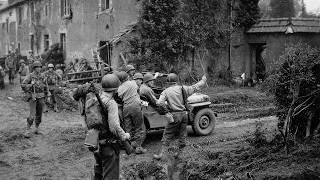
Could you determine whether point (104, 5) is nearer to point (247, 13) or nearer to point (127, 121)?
point (247, 13)

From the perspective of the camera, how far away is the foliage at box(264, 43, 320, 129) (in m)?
8.09

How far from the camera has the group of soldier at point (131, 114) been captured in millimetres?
5871

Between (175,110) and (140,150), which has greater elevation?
(175,110)

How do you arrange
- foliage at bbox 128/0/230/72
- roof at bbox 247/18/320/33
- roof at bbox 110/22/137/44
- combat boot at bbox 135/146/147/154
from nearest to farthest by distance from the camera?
combat boot at bbox 135/146/147/154, foliage at bbox 128/0/230/72, roof at bbox 110/22/137/44, roof at bbox 247/18/320/33

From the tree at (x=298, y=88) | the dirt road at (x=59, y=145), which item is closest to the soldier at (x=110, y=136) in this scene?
the dirt road at (x=59, y=145)

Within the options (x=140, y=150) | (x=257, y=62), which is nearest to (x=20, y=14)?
(x=257, y=62)

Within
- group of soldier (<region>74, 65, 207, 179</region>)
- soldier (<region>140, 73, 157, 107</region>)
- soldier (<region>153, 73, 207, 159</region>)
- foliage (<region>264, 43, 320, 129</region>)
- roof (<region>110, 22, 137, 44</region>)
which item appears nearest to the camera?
group of soldier (<region>74, 65, 207, 179</region>)

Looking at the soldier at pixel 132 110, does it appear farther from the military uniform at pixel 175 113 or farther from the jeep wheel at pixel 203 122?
the jeep wheel at pixel 203 122

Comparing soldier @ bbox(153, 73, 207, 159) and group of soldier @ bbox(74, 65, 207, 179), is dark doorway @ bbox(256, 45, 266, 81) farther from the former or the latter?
soldier @ bbox(153, 73, 207, 159)

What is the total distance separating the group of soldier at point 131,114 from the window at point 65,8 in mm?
15706

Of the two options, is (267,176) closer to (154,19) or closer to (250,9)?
(154,19)

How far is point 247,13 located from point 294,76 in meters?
14.1

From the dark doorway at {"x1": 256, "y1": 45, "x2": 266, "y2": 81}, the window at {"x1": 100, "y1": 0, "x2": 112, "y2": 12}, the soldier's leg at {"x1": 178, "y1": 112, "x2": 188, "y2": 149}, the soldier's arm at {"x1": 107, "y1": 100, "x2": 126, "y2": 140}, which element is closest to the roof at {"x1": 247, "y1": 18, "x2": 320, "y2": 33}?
the dark doorway at {"x1": 256, "y1": 45, "x2": 266, "y2": 81}

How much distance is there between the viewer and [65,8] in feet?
84.9
